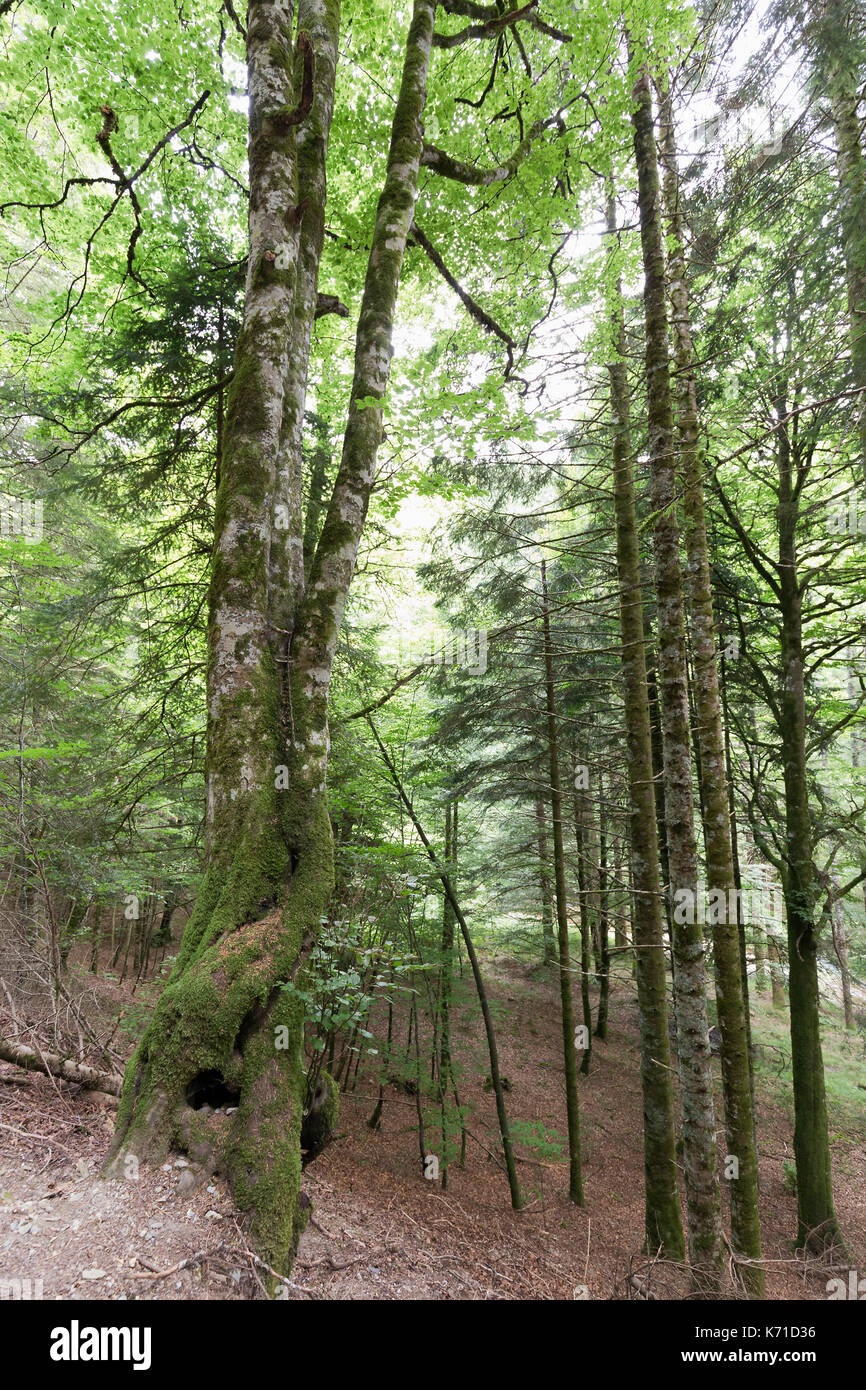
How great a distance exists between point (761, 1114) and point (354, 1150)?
875 cm

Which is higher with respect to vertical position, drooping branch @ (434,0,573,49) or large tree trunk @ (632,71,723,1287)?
drooping branch @ (434,0,573,49)

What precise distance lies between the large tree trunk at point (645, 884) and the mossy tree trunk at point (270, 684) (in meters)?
2.60

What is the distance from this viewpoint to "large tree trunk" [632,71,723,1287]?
13.9 ft

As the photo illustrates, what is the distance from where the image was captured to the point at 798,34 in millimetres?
4191

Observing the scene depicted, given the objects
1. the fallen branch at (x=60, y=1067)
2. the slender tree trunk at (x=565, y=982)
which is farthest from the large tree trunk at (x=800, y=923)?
the fallen branch at (x=60, y=1067)

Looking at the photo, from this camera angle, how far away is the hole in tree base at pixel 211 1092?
9.04 feet

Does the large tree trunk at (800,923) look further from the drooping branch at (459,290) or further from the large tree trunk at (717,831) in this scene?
the drooping branch at (459,290)

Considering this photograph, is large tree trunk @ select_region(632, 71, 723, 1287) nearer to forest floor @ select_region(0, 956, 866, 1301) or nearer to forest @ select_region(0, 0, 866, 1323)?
forest @ select_region(0, 0, 866, 1323)

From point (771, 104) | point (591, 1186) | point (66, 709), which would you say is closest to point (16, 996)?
point (66, 709)

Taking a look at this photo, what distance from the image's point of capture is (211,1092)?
9.18ft

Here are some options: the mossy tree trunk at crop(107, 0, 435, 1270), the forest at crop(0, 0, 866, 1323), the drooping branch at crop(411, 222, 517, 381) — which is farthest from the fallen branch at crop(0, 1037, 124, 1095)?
the drooping branch at crop(411, 222, 517, 381)

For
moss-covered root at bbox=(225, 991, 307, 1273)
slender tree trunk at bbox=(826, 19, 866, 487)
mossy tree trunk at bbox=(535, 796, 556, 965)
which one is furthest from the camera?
mossy tree trunk at bbox=(535, 796, 556, 965)

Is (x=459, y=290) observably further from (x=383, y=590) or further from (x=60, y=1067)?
(x=60, y=1067)

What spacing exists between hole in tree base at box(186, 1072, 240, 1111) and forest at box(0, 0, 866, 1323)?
3 centimetres
